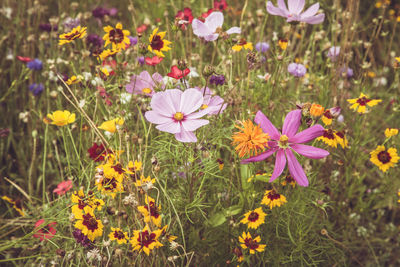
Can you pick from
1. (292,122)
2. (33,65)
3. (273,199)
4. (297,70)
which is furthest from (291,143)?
(33,65)

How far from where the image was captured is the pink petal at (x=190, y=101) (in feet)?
2.81

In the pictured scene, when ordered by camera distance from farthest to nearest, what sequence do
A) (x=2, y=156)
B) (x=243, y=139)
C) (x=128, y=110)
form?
(x=2, y=156) < (x=128, y=110) < (x=243, y=139)

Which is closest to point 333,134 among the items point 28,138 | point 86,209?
point 86,209

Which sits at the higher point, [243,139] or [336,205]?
[243,139]

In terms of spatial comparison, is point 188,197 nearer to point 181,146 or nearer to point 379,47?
point 181,146

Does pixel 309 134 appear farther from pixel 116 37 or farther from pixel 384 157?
pixel 116 37

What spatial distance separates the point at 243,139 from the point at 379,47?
2.03 m

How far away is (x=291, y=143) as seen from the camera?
844mm

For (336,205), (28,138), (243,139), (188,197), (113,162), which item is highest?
(243,139)

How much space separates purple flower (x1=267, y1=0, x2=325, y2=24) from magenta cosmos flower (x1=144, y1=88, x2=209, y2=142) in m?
0.39

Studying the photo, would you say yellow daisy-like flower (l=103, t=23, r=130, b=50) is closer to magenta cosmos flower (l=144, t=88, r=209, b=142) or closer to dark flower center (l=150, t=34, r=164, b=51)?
dark flower center (l=150, t=34, r=164, b=51)

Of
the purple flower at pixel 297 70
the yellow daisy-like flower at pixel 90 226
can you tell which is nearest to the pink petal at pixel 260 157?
the yellow daisy-like flower at pixel 90 226

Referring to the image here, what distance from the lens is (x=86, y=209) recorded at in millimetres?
875

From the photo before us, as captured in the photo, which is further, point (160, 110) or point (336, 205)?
point (336, 205)
